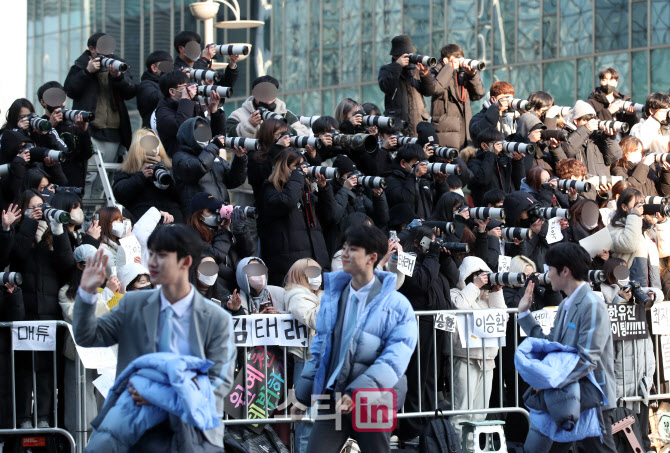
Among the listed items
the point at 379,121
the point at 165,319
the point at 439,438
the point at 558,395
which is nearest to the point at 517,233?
the point at 379,121

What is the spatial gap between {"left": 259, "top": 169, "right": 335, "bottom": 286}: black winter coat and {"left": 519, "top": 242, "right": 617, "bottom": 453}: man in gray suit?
9.60ft

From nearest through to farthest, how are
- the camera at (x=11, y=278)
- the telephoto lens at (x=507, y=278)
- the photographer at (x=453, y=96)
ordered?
the camera at (x=11, y=278) < the telephoto lens at (x=507, y=278) < the photographer at (x=453, y=96)

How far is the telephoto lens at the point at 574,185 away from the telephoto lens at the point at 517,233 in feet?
4.05

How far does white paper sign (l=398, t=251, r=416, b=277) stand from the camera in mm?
10125

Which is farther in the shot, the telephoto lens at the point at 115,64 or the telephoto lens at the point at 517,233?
the telephoto lens at the point at 115,64

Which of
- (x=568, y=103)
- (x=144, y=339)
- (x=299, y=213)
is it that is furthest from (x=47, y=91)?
(x=568, y=103)

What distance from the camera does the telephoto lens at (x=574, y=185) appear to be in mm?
12625

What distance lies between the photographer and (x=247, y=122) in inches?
468

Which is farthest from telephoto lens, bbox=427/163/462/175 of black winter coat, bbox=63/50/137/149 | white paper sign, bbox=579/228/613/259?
black winter coat, bbox=63/50/137/149

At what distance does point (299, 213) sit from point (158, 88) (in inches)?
79.5

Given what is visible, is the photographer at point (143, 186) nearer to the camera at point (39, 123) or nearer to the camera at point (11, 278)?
the camera at point (39, 123)

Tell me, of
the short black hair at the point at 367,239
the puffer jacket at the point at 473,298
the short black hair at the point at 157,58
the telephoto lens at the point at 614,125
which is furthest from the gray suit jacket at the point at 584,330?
the telephoto lens at the point at 614,125

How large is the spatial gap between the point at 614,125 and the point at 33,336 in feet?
23.1

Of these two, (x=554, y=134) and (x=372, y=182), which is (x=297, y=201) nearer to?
(x=372, y=182)
